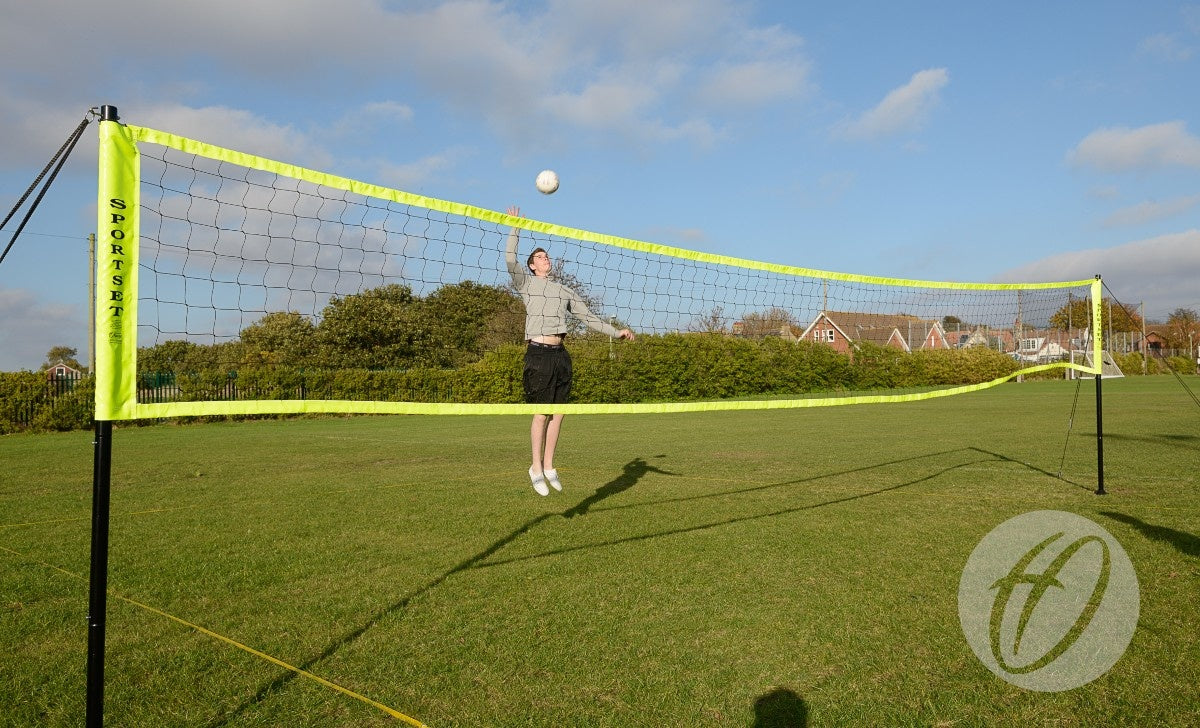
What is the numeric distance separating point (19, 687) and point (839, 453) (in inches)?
427

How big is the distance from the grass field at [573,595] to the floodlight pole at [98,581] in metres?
0.41

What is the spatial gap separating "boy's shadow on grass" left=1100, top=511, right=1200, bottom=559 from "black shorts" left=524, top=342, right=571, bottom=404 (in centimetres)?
463

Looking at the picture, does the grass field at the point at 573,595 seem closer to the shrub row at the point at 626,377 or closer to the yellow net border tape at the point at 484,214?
the yellow net border tape at the point at 484,214

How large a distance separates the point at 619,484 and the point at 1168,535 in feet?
16.9

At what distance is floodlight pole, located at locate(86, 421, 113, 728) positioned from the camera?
2.63m

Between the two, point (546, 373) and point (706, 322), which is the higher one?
point (706, 322)

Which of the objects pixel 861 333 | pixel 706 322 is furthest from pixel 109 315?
pixel 861 333

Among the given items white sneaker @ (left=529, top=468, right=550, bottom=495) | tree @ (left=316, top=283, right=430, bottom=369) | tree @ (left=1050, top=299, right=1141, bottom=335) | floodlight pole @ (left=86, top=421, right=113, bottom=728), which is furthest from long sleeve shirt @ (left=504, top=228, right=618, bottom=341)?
tree @ (left=1050, top=299, right=1141, bottom=335)

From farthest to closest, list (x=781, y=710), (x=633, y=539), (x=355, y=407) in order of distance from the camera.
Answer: (x=633, y=539) → (x=355, y=407) → (x=781, y=710)

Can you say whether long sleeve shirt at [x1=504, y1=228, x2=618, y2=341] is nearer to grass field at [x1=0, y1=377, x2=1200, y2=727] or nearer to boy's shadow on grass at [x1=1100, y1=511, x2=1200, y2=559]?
grass field at [x1=0, y1=377, x2=1200, y2=727]

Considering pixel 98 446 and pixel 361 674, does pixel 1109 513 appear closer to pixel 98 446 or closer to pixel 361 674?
pixel 361 674

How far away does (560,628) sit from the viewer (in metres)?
3.97

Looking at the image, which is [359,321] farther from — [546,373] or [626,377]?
[626,377]

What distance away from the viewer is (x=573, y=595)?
454 cm
